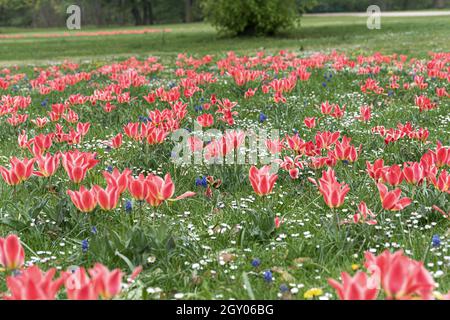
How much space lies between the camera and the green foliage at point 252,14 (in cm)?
2852

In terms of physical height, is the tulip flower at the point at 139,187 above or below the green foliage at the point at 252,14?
below

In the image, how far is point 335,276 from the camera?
2732 millimetres

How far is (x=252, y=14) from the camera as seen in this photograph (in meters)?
29.2

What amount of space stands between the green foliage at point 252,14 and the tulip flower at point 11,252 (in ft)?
89.7

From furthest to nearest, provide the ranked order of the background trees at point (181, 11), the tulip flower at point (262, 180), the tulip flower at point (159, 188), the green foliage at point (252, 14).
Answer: the background trees at point (181, 11), the green foliage at point (252, 14), the tulip flower at point (262, 180), the tulip flower at point (159, 188)

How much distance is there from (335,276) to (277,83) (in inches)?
172

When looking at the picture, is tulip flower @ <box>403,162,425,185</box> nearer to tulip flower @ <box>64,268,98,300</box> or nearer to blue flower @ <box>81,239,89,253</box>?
blue flower @ <box>81,239,89,253</box>

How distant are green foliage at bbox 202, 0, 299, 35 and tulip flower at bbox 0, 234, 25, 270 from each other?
27.3m

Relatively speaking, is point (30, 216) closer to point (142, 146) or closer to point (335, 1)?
point (142, 146)

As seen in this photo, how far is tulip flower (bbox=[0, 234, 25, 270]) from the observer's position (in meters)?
2.14

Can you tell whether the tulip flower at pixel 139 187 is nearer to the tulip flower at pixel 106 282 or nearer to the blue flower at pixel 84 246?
the blue flower at pixel 84 246

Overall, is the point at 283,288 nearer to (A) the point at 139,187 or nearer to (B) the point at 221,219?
(A) the point at 139,187

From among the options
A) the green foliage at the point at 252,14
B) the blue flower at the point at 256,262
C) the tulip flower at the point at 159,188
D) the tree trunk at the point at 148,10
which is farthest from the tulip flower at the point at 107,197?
the tree trunk at the point at 148,10

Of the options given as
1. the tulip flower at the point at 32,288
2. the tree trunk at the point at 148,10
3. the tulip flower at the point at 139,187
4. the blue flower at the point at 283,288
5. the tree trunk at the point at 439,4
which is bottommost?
the blue flower at the point at 283,288
